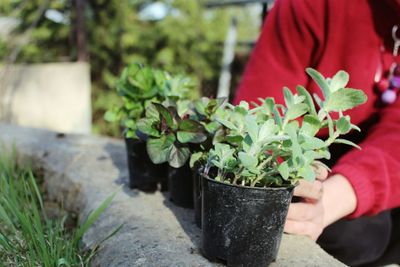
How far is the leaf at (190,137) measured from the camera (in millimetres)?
986

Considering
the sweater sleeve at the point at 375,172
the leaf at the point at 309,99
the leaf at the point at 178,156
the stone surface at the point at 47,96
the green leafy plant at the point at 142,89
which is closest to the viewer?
the leaf at the point at 309,99

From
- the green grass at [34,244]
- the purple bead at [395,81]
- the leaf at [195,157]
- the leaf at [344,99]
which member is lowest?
the green grass at [34,244]

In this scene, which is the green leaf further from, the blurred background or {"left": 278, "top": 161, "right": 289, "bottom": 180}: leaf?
the blurred background

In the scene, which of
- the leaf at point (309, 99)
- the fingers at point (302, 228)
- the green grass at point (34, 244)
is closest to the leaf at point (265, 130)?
the leaf at point (309, 99)

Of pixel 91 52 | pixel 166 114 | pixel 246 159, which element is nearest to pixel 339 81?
pixel 246 159

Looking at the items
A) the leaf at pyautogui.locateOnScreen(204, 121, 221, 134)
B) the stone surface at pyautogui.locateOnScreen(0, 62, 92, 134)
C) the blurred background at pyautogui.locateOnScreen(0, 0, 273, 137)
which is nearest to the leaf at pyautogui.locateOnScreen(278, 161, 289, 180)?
the leaf at pyautogui.locateOnScreen(204, 121, 221, 134)

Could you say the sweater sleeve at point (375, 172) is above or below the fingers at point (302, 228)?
above

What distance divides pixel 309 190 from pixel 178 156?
30 centimetres

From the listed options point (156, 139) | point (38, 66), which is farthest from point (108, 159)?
point (38, 66)

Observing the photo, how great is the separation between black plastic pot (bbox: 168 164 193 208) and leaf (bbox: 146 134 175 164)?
8.6 inches

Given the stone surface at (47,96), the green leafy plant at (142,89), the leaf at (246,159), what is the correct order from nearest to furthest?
the leaf at (246,159) < the green leafy plant at (142,89) < the stone surface at (47,96)

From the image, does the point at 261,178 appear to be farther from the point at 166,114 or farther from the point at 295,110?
the point at 166,114

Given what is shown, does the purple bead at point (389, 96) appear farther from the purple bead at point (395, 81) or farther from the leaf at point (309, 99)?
the leaf at point (309, 99)

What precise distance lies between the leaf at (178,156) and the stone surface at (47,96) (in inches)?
135
